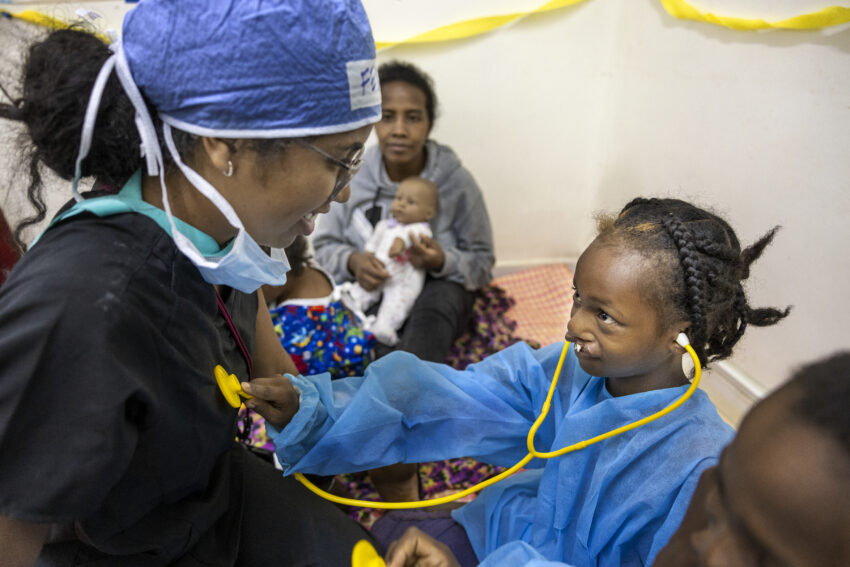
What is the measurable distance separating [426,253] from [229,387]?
4.52 ft

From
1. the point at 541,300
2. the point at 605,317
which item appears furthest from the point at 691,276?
the point at 541,300

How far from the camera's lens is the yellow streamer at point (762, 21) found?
169 cm

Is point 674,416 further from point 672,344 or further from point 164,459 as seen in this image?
point 164,459

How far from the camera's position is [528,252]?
11.2ft

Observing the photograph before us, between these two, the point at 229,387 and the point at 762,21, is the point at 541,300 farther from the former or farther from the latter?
the point at 229,387

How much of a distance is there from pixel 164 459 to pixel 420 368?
558 mm

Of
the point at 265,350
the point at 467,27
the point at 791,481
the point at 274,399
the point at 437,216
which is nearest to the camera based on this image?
the point at 791,481

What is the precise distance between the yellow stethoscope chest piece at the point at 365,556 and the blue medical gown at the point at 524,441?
16 centimetres

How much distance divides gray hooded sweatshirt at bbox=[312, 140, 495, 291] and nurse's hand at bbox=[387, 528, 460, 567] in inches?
60.8

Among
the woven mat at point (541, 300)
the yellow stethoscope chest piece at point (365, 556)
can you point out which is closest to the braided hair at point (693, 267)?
the yellow stethoscope chest piece at point (365, 556)

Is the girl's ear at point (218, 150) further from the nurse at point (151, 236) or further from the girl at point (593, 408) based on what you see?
the girl at point (593, 408)

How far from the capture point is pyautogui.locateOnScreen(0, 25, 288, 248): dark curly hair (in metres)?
0.99

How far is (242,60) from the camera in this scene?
3.23 feet

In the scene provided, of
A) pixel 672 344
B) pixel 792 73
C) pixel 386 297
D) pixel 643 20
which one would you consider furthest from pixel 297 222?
pixel 643 20
